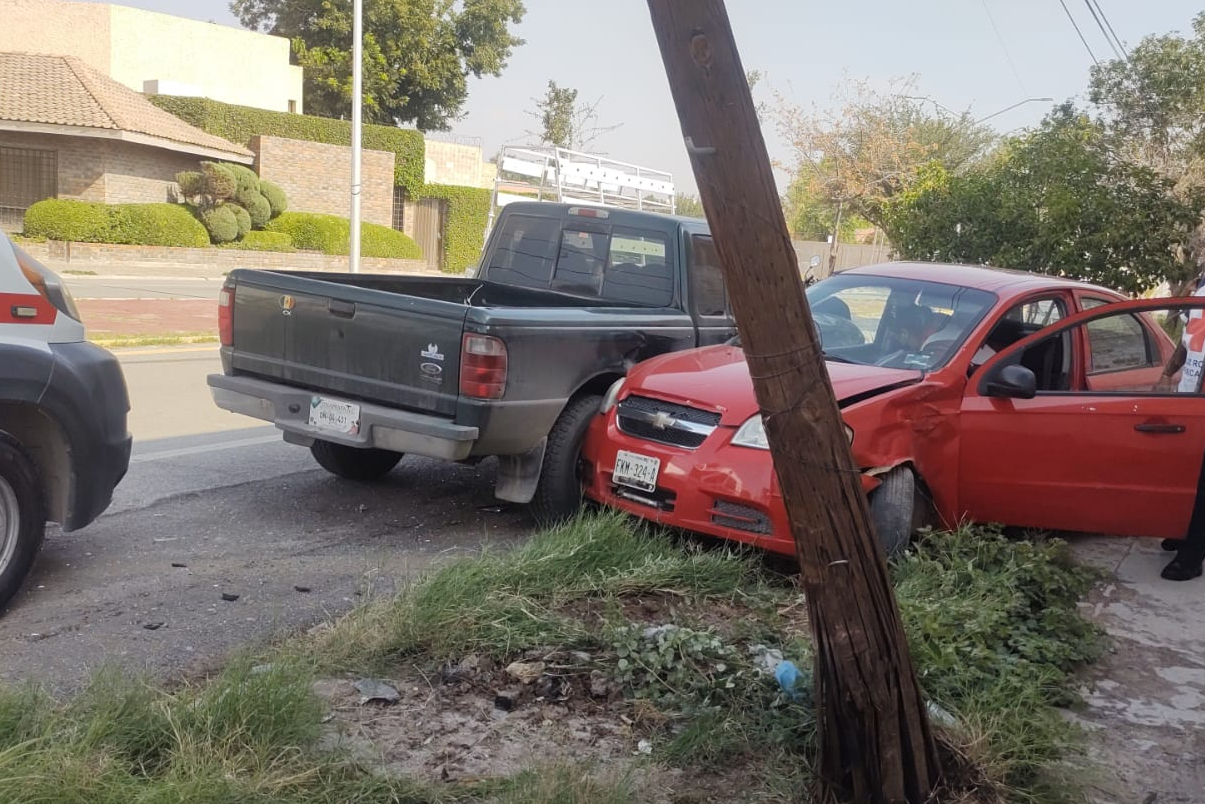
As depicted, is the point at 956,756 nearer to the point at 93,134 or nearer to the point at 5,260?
the point at 5,260

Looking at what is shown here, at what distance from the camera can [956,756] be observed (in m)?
3.60

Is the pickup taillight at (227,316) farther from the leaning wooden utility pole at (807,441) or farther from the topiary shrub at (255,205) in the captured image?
the topiary shrub at (255,205)

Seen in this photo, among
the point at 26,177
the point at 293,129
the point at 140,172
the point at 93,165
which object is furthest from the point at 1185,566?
the point at 293,129

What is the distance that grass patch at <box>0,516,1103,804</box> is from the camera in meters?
3.18

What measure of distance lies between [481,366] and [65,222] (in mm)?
24541

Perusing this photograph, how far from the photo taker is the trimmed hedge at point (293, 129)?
3503 cm

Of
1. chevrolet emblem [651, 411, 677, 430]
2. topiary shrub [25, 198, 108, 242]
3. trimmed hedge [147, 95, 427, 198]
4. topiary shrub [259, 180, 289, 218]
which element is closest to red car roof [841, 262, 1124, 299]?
chevrolet emblem [651, 411, 677, 430]

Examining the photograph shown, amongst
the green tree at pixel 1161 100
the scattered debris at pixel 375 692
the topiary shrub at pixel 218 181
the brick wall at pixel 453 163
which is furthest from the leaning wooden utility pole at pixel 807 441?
the brick wall at pixel 453 163

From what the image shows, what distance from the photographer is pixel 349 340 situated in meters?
6.07

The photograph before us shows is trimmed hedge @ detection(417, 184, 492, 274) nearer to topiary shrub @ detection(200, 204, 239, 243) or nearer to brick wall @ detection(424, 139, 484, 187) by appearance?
brick wall @ detection(424, 139, 484, 187)

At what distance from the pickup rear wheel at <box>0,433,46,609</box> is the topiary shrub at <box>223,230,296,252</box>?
2703 centimetres

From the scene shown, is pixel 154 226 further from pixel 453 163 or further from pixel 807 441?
pixel 807 441

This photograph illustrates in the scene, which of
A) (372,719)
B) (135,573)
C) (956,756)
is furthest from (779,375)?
(135,573)

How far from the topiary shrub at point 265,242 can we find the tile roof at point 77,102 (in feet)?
9.58
